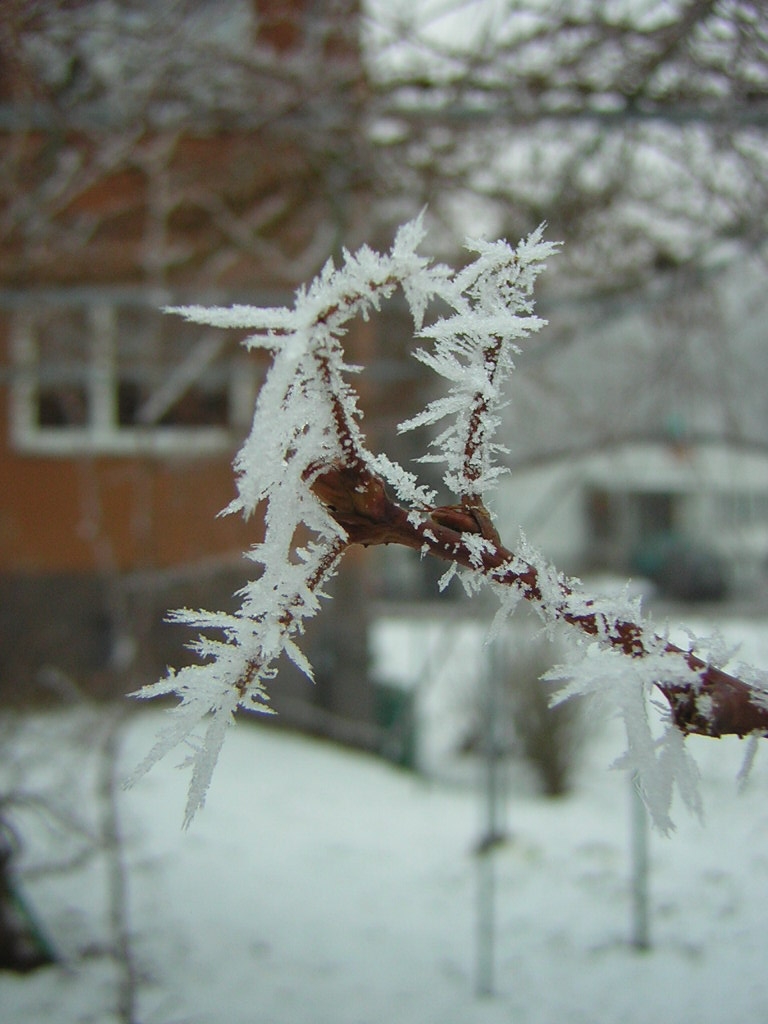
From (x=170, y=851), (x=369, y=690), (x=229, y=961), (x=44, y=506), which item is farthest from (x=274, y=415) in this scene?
(x=44, y=506)

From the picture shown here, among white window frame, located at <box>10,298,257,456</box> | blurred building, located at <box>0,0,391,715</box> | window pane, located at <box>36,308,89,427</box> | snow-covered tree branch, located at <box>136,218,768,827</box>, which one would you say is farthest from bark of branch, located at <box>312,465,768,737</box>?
window pane, located at <box>36,308,89,427</box>

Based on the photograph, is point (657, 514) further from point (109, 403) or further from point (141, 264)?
point (141, 264)

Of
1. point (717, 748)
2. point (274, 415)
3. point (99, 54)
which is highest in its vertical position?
point (99, 54)

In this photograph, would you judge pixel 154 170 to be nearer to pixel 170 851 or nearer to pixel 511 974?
pixel 170 851

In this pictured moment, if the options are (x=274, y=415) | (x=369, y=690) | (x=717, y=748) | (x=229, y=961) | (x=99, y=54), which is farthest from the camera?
(x=369, y=690)

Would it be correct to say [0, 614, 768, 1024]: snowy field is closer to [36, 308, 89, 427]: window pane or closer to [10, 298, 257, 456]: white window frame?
[10, 298, 257, 456]: white window frame

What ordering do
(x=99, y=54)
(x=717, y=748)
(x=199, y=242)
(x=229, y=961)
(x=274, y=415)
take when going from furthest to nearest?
1. (x=199, y=242)
2. (x=717, y=748)
3. (x=99, y=54)
4. (x=229, y=961)
5. (x=274, y=415)

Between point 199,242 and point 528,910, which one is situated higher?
point 199,242
